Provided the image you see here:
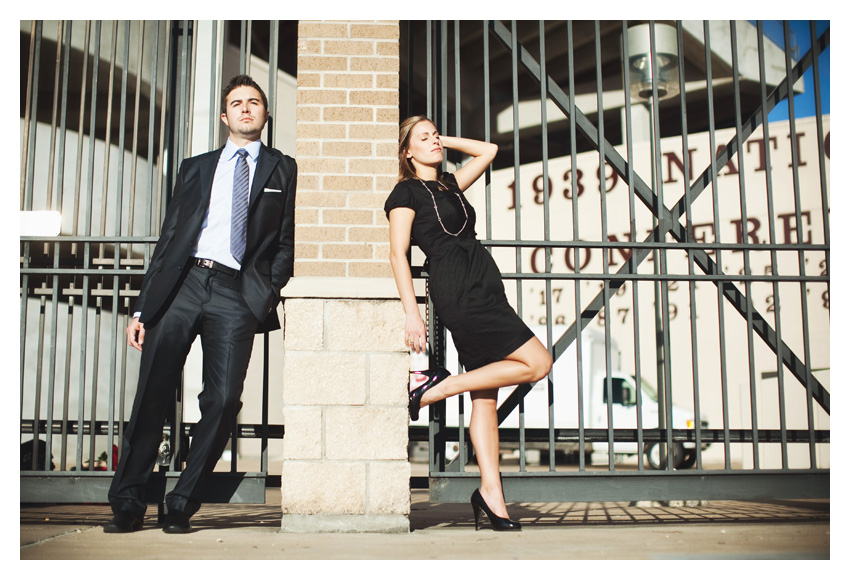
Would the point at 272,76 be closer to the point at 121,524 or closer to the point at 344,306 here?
the point at 344,306

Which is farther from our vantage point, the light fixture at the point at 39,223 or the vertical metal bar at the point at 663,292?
the light fixture at the point at 39,223

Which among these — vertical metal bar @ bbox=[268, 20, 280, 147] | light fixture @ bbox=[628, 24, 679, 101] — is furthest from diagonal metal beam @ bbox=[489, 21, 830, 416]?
light fixture @ bbox=[628, 24, 679, 101]

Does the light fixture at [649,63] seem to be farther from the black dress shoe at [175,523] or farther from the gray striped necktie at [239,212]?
the black dress shoe at [175,523]

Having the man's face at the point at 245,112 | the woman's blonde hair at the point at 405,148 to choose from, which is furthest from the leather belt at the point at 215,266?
the woman's blonde hair at the point at 405,148

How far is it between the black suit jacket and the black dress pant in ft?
0.25

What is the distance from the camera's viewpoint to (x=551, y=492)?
161 inches

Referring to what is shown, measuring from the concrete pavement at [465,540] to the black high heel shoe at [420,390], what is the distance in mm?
595

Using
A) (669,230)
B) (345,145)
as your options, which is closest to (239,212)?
(345,145)

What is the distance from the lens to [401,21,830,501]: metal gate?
13.6 ft

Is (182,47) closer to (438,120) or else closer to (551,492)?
(438,120)

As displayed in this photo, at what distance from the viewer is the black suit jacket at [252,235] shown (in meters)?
3.73

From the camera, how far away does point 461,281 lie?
383cm

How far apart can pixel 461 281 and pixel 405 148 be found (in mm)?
818

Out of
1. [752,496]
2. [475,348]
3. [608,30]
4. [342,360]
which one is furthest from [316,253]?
[608,30]
